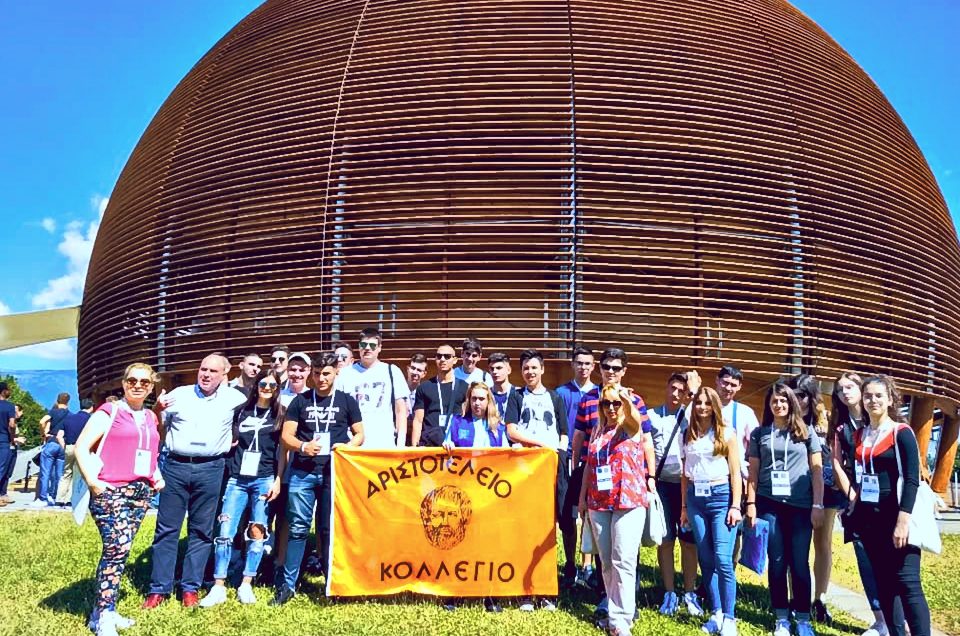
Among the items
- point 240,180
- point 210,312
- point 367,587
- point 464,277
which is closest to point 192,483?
point 367,587

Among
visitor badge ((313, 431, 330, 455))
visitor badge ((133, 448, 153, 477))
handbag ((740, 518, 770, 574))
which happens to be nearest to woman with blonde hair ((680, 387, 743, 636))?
handbag ((740, 518, 770, 574))

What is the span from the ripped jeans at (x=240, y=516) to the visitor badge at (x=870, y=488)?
11.9 feet

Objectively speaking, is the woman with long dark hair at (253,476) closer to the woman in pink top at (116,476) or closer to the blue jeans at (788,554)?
the woman in pink top at (116,476)

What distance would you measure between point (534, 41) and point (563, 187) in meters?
2.45

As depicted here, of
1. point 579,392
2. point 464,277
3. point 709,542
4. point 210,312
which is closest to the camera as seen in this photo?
point 709,542

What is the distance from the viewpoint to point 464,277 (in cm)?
928

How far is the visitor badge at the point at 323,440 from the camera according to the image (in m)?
4.62

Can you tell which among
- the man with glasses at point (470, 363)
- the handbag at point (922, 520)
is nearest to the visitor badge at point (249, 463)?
the man with glasses at point (470, 363)

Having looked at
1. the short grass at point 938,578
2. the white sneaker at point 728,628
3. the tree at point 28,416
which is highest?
the white sneaker at point 728,628

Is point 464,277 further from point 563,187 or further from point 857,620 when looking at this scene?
point 857,620

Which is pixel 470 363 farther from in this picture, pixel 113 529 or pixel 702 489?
pixel 113 529

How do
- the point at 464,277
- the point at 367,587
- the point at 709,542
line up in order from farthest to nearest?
1. the point at 464,277
2. the point at 367,587
3. the point at 709,542

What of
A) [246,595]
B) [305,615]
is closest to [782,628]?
[305,615]

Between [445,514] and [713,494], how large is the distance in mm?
1709
